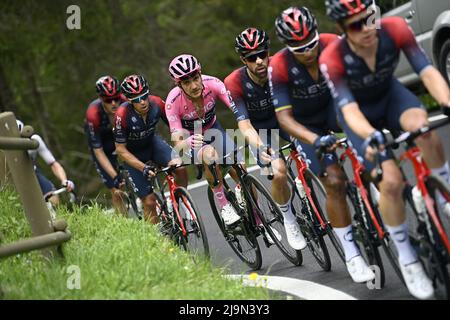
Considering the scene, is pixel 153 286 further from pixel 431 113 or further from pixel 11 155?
pixel 431 113

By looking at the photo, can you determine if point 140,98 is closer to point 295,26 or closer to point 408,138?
point 295,26

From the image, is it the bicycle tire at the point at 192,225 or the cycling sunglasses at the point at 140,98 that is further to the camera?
the cycling sunglasses at the point at 140,98

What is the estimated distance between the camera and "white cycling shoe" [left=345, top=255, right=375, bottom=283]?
315 inches

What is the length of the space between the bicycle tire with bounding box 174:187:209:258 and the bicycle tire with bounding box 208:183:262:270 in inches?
16.6

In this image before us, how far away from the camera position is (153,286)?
25.6 feet

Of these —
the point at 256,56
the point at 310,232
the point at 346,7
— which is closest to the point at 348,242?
the point at 310,232

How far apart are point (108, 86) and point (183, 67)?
3.14 m

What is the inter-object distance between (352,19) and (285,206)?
119 inches

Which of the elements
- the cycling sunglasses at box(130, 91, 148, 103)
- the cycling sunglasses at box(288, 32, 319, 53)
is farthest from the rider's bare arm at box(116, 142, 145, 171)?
the cycling sunglasses at box(288, 32, 319, 53)

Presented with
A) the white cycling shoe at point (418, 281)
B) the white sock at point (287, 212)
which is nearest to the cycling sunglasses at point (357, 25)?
the white cycling shoe at point (418, 281)

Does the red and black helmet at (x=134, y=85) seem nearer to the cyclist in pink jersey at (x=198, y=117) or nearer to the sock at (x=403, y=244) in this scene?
the cyclist in pink jersey at (x=198, y=117)

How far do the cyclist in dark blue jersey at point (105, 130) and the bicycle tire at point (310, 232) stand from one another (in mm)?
4248

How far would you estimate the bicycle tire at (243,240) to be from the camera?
33.4 feet

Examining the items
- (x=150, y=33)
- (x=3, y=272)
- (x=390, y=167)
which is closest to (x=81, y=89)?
(x=150, y=33)
